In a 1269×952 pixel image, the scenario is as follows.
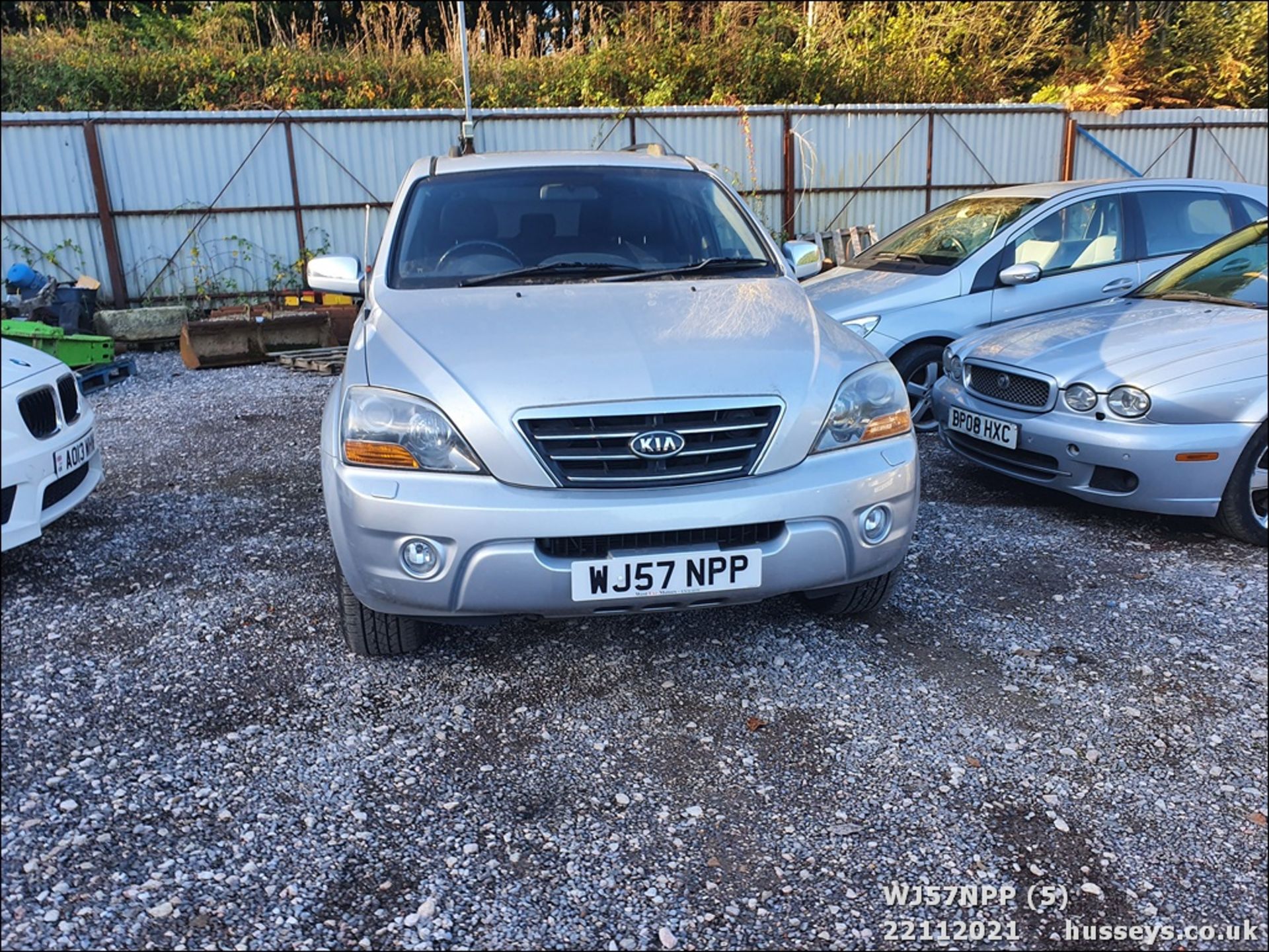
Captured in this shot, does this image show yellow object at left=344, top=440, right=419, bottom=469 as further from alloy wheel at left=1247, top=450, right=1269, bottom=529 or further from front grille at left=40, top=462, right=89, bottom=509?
alloy wheel at left=1247, top=450, right=1269, bottom=529

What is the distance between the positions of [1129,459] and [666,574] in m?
2.23

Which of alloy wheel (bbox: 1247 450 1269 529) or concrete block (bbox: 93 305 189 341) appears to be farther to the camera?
concrete block (bbox: 93 305 189 341)

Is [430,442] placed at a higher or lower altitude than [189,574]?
higher

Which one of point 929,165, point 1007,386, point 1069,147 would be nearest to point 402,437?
point 1007,386

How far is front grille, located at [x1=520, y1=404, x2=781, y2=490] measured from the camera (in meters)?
2.53

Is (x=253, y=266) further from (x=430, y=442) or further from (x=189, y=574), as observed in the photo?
(x=430, y=442)

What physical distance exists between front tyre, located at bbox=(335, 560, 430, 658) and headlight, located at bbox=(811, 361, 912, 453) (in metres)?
1.37

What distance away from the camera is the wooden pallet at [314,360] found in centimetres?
838

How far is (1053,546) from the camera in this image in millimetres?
3914

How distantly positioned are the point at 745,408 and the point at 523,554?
728 millimetres

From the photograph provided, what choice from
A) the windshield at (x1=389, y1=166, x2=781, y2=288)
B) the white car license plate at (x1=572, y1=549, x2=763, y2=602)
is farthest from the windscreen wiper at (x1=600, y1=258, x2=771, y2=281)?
the white car license plate at (x1=572, y1=549, x2=763, y2=602)

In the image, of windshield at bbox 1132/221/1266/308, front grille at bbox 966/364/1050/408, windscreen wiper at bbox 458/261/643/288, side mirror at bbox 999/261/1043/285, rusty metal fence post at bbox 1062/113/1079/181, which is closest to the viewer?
windscreen wiper at bbox 458/261/643/288

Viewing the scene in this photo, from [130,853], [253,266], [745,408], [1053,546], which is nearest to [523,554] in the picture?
[745,408]

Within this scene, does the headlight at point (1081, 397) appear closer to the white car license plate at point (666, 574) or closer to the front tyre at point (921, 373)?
the front tyre at point (921, 373)
